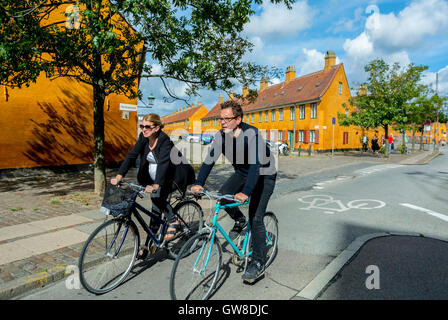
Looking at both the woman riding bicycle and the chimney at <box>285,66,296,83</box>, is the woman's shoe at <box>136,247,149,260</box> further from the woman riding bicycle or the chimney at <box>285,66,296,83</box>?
the chimney at <box>285,66,296,83</box>

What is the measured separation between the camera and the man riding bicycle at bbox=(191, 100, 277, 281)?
3234mm

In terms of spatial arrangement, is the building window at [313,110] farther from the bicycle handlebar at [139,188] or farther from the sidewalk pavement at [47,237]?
the bicycle handlebar at [139,188]

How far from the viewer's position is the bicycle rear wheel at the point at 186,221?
4353 millimetres

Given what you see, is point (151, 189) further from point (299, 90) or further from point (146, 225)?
point (299, 90)

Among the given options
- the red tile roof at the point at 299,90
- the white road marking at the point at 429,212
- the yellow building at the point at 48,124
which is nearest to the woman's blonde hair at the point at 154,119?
the white road marking at the point at 429,212

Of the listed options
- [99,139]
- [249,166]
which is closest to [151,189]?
[249,166]

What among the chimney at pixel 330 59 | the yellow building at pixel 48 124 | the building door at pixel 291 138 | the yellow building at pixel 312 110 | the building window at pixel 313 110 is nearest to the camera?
the yellow building at pixel 48 124

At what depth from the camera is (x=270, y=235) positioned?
13.6ft

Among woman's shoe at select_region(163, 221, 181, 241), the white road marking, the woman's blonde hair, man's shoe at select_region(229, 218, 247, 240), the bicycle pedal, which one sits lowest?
the white road marking

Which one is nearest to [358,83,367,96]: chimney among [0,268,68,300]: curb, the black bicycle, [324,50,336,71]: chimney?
[324,50,336,71]: chimney

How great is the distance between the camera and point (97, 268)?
333cm

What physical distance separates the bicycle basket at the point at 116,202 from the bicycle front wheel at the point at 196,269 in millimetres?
924

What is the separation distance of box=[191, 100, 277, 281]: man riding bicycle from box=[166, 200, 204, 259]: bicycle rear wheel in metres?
1.00
